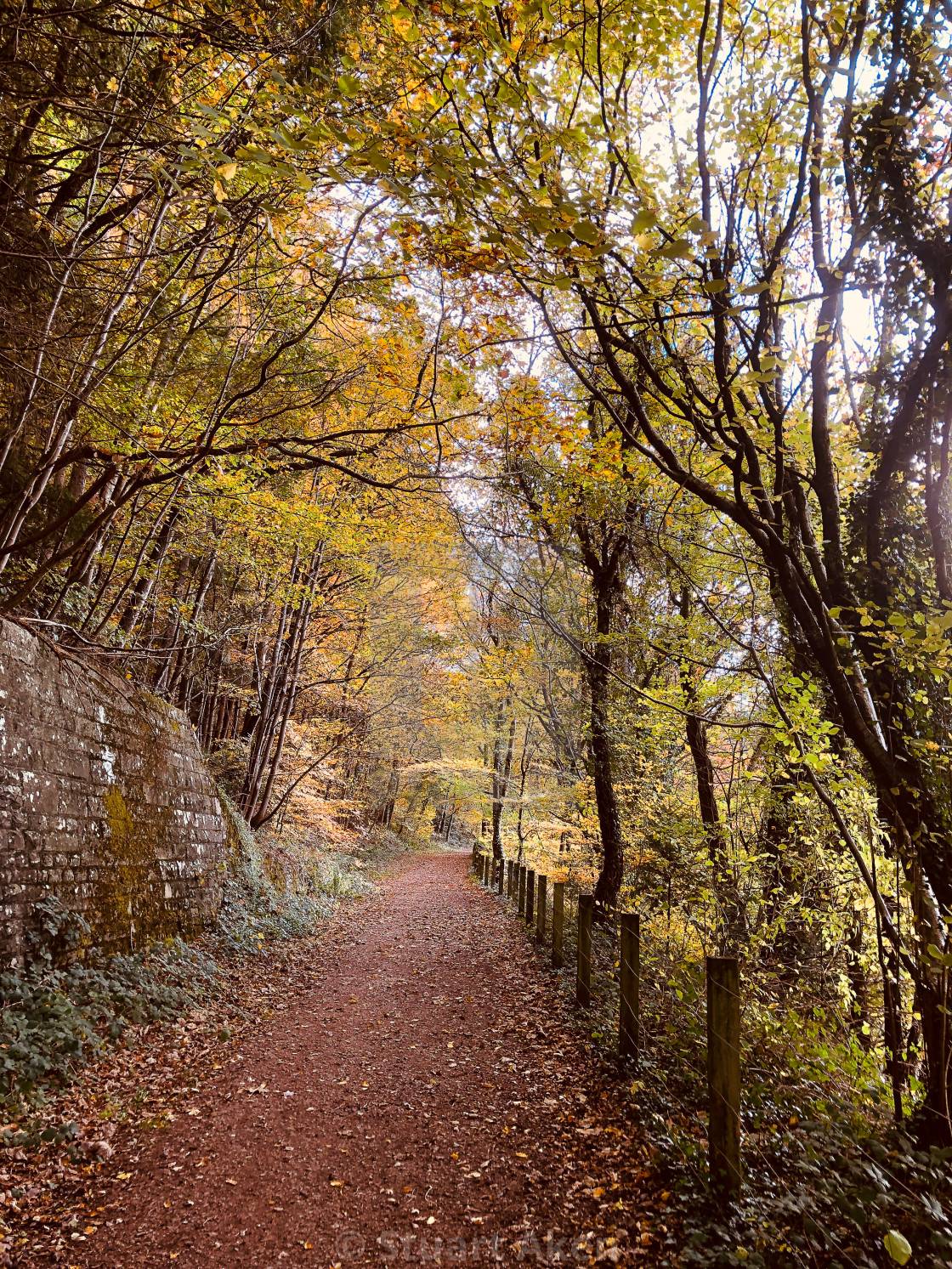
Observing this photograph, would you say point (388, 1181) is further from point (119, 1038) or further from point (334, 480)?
point (334, 480)

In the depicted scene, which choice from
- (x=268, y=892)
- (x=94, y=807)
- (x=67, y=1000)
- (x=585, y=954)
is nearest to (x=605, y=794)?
(x=585, y=954)

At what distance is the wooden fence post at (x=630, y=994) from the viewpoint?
451 centimetres

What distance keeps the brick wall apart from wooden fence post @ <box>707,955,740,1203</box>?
4.60 meters

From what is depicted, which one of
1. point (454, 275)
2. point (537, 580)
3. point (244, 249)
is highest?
point (244, 249)

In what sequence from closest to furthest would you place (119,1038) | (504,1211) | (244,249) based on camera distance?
(504,1211), (119,1038), (244,249)

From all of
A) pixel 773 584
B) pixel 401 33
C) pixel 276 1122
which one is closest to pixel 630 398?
pixel 773 584

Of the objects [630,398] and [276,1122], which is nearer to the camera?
[630,398]

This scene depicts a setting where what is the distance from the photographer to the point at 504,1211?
3271 mm

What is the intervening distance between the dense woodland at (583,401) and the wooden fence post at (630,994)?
459mm

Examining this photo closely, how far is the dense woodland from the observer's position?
297cm

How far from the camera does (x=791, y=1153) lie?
3.11 m

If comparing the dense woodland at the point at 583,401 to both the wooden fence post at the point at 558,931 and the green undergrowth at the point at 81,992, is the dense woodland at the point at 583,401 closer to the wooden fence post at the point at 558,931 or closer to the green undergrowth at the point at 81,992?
the wooden fence post at the point at 558,931

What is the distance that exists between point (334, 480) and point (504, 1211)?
10027 millimetres

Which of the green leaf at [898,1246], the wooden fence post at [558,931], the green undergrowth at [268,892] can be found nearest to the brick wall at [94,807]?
the green undergrowth at [268,892]
